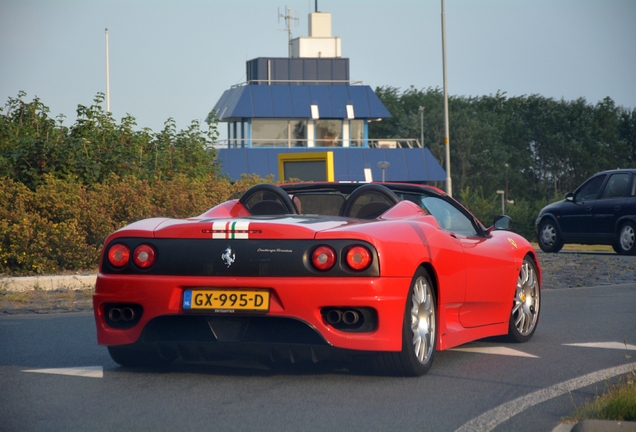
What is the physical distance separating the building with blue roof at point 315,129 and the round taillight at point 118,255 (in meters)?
54.4

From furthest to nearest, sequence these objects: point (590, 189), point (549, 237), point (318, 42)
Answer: point (318, 42), point (549, 237), point (590, 189)

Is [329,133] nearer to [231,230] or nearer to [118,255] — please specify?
[118,255]

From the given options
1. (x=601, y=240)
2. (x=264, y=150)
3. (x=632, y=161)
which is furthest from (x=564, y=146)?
(x=601, y=240)

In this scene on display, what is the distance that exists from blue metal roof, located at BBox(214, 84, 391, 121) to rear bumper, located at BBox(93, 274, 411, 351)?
5816cm

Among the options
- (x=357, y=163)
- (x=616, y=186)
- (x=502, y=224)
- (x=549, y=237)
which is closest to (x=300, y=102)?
(x=357, y=163)

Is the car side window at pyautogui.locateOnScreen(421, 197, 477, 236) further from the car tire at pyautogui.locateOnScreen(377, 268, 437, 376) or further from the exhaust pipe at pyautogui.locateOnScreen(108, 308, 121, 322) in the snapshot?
the exhaust pipe at pyautogui.locateOnScreen(108, 308, 121, 322)

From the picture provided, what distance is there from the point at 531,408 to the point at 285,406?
124cm

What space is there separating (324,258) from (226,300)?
60 cm

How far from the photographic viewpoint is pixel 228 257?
5.91 meters

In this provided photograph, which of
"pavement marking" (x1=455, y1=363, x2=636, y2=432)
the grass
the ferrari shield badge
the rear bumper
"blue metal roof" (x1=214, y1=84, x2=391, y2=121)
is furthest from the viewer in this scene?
"blue metal roof" (x1=214, y1=84, x2=391, y2=121)

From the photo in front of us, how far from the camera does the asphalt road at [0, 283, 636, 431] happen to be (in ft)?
16.2

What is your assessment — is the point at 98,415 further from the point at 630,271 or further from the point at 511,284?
the point at 630,271

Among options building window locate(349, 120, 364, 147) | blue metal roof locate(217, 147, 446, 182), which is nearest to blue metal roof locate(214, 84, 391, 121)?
building window locate(349, 120, 364, 147)

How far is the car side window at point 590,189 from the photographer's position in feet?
70.0
